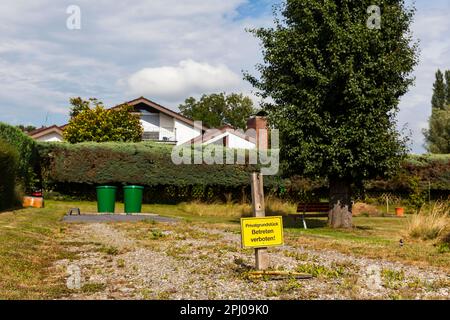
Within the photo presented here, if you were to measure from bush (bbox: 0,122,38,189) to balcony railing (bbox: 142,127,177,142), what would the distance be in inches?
719

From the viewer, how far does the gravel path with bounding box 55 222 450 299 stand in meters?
7.38

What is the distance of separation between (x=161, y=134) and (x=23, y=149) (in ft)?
77.9

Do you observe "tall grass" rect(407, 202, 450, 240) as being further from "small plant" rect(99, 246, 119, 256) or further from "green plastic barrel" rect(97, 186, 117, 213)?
"green plastic barrel" rect(97, 186, 117, 213)

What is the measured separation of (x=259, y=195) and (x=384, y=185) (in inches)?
1058

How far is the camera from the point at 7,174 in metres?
20.8

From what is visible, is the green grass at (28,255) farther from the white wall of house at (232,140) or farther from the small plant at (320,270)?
the white wall of house at (232,140)

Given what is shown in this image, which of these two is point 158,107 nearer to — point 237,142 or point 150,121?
point 150,121

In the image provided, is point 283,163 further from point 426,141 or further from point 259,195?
point 426,141

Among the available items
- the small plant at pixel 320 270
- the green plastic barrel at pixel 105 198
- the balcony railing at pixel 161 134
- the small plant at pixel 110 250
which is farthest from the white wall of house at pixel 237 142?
the small plant at pixel 320 270

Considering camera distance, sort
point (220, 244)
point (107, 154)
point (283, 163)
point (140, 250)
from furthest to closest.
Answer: point (107, 154) → point (283, 163) → point (220, 244) → point (140, 250)

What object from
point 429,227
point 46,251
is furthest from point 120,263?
point 429,227

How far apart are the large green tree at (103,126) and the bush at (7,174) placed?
54.5ft

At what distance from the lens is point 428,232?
14.6 metres
